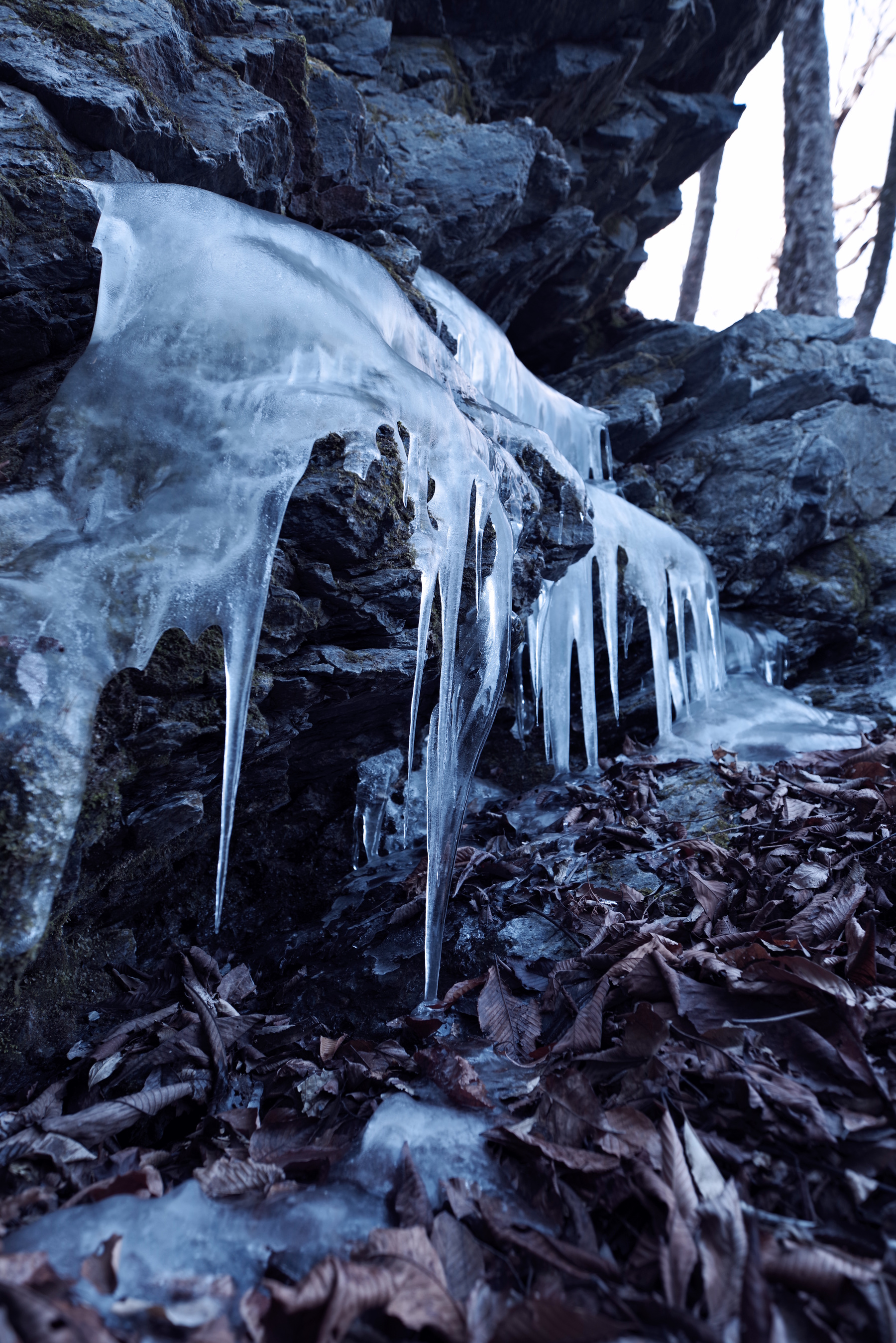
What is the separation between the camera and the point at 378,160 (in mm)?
4699

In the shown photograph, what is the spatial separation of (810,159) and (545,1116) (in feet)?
42.1

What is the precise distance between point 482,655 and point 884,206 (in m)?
13.6

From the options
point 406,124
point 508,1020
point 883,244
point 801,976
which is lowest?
point 508,1020

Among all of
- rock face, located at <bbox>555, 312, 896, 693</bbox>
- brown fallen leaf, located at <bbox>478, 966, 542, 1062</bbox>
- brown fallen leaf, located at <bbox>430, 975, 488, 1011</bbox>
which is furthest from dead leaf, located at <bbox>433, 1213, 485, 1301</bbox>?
rock face, located at <bbox>555, 312, 896, 693</bbox>

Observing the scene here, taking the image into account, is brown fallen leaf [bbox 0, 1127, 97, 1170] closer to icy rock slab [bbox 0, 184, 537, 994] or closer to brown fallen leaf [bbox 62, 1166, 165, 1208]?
brown fallen leaf [bbox 62, 1166, 165, 1208]

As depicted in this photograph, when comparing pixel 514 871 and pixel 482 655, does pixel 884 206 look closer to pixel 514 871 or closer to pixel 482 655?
pixel 482 655

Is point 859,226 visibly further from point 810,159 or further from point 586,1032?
point 586,1032

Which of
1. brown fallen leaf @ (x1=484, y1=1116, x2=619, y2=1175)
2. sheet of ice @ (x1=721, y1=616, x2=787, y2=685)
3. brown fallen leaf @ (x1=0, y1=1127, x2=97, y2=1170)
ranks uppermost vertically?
sheet of ice @ (x1=721, y1=616, x2=787, y2=685)

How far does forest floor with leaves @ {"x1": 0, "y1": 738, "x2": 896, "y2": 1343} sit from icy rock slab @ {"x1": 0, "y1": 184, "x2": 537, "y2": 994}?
1.76 feet

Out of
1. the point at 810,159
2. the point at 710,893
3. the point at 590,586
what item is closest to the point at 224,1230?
the point at 710,893

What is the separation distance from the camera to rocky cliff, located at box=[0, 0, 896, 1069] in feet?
8.93

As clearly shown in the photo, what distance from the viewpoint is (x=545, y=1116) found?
1.68 m

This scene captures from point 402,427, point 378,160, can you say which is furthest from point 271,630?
point 378,160

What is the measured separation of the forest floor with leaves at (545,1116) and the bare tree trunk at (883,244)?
1256 centimetres
